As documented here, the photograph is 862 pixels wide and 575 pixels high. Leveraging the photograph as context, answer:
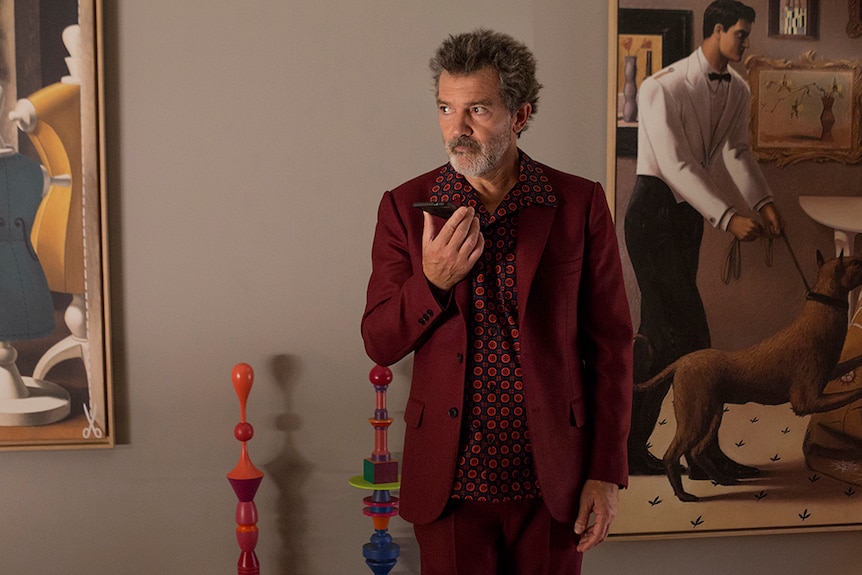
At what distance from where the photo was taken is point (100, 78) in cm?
227

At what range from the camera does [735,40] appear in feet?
8.21

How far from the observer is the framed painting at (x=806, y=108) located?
2520mm

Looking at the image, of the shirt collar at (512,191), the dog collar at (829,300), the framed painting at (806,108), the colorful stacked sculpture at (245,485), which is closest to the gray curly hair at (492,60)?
the shirt collar at (512,191)

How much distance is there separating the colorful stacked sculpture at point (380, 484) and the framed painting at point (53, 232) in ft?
2.22

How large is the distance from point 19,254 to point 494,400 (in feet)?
A: 4.48

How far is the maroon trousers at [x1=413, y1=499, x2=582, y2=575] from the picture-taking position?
157 cm

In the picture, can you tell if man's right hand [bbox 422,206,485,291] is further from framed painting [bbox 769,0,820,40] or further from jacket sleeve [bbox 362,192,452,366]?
framed painting [bbox 769,0,820,40]

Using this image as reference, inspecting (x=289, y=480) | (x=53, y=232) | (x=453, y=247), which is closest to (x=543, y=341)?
(x=453, y=247)

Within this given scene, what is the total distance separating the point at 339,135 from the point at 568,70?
2.12 feet

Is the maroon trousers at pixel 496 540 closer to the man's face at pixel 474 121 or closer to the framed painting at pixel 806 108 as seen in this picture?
the man's face at pixel 474 121

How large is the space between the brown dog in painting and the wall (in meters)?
0.69

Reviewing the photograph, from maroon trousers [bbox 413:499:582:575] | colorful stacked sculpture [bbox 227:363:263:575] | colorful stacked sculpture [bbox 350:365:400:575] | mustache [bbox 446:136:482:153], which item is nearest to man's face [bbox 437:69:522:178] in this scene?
mustache [bbox 446:136:482:153]

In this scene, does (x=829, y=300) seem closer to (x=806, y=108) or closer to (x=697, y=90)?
(x=806, y=108)

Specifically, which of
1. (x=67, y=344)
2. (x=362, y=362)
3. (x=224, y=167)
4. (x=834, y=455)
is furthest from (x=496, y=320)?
(x=834, y=455)
